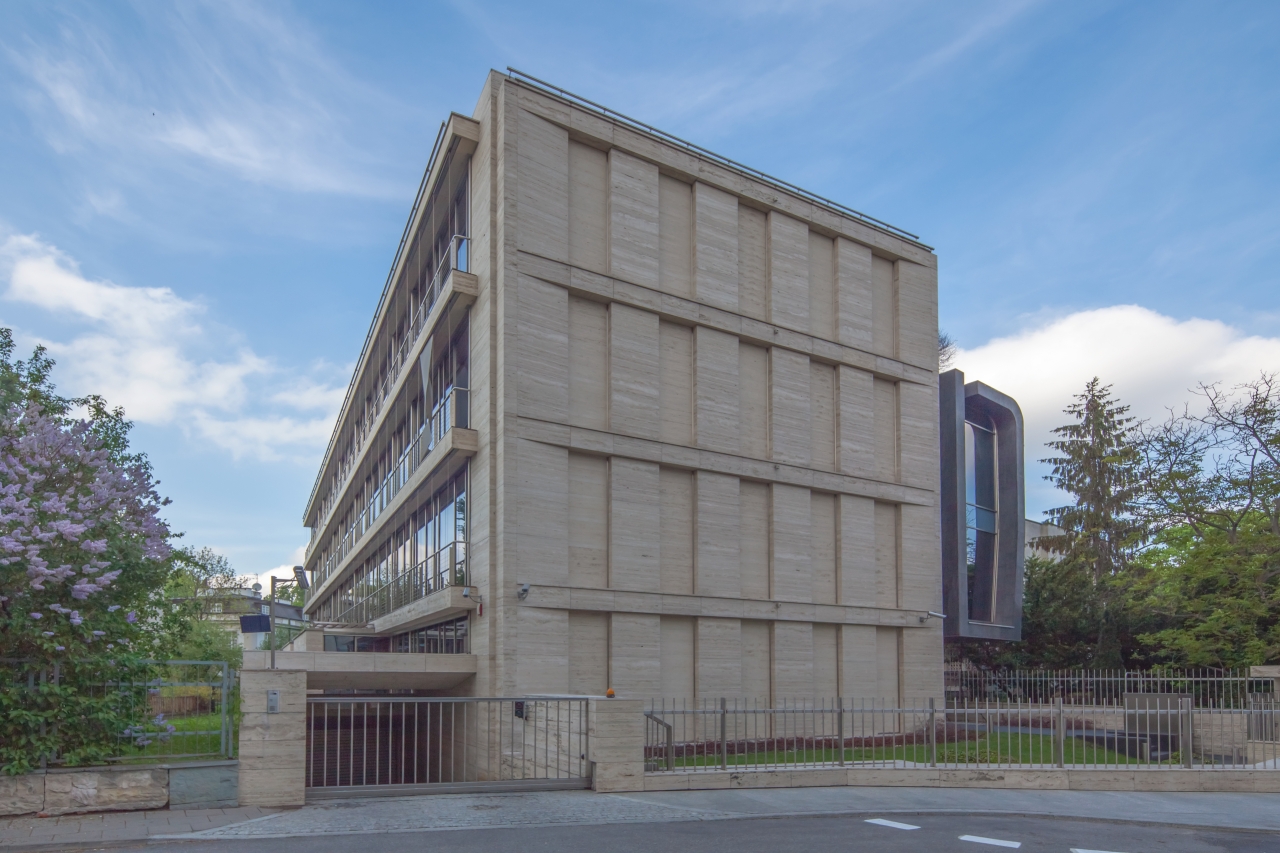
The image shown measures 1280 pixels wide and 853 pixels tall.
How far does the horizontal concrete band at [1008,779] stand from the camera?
14.8 metres

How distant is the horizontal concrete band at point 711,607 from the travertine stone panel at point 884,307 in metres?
7.63

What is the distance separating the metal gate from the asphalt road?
184 cm

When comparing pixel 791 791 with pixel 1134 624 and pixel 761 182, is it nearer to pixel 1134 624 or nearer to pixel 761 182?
pixel 761 182

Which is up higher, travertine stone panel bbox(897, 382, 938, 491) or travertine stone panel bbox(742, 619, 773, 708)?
travertine stone panel bbox(897, 382, 938, 491)

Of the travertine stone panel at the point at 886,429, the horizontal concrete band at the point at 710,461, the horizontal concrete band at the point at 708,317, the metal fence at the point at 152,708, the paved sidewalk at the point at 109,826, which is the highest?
the horizontal concrete band at the point at 708,317

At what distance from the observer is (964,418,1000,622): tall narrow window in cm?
3394

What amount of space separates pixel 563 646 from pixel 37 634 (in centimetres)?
1164

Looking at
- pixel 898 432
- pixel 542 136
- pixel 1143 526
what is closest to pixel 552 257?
pixel 542 136

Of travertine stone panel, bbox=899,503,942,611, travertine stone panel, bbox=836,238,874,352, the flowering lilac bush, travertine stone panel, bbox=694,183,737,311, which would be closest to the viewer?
the flowering lilac bush

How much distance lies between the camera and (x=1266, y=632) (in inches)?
1259

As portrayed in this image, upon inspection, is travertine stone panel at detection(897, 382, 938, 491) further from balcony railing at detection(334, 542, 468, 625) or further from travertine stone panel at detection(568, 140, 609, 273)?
balcony railing at detection(334, 542, 468, 625)

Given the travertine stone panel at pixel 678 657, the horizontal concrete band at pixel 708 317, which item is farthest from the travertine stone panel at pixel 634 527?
the horizontal concrete band at pixel 708 317

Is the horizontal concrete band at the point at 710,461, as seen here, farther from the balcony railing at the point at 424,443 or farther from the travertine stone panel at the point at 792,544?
the balcony railing at the point at 424,443

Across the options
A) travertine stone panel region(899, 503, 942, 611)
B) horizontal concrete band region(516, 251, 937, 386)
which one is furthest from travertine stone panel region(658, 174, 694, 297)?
travertine stone panel region(899, 503, 942, 611)
